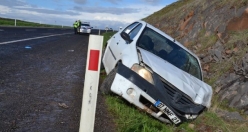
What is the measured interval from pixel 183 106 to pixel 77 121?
1682 mm

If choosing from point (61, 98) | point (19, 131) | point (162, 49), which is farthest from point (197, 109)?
point (19, 131)

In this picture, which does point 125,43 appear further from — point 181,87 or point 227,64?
point 227,64

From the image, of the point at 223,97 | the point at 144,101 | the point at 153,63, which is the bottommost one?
Result: the point at 223,97

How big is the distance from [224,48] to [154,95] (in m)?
6.34

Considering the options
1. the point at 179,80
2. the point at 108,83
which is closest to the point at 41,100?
the point at 108,83

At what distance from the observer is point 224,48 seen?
1070cm

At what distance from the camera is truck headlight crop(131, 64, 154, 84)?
5315 millimetres

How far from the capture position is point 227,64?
9.52 meters

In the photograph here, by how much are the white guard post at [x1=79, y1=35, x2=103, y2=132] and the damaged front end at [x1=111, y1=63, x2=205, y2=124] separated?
192 centimetres

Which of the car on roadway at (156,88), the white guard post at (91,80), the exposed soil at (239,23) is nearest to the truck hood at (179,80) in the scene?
the car on roadway at (156,88)

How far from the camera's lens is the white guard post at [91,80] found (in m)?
3.24

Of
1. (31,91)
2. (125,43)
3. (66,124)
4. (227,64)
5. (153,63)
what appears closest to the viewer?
(66,124)

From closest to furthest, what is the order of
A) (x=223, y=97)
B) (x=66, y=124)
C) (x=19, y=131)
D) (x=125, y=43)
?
(x=19, y=131) → (x=66, y=124) → (x=125, y=43) → (x=223, y=97)

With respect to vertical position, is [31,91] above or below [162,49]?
below
